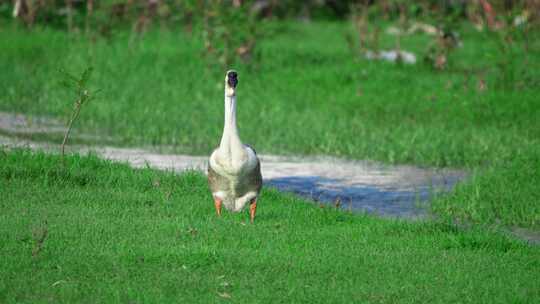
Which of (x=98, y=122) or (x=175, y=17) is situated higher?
(x=175, y=17)

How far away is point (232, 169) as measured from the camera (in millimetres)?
7754

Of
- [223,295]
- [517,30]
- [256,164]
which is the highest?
[517,30]

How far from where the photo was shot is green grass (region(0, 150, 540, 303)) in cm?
617

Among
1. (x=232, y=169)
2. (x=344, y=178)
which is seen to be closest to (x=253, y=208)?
(x=232, y=169)

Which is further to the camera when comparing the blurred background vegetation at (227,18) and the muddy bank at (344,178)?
the blurred background vegetation at (227,18)

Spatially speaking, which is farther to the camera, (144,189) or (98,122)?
(98,122)

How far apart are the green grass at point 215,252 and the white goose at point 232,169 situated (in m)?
0.17

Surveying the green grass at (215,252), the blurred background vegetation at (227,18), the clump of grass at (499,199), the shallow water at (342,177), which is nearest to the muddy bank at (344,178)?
the shallow water at (342,177)

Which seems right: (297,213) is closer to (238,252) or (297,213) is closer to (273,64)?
(238,252)

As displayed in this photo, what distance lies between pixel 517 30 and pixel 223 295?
34.4 feet

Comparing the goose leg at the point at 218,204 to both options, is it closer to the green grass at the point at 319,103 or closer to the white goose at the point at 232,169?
the white goose at the point at 232,169

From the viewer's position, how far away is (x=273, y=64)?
1697cm

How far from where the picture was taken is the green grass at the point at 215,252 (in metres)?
6.17

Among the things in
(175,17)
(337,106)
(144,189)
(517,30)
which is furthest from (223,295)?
(175,17)
